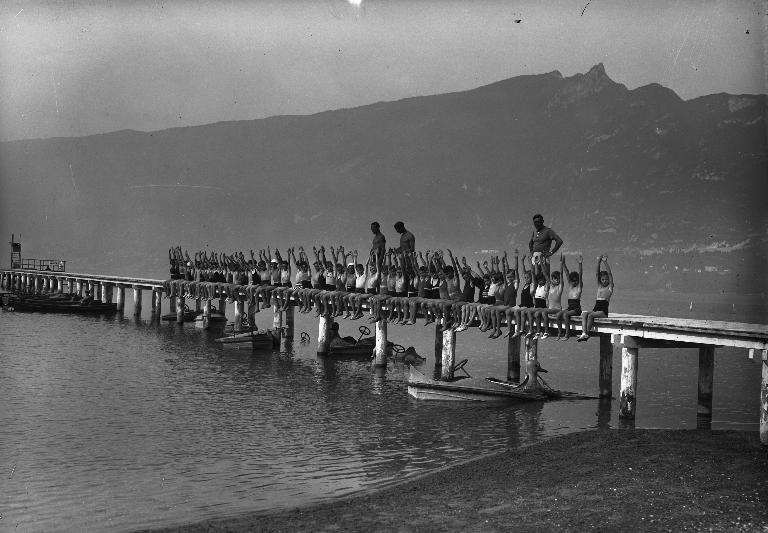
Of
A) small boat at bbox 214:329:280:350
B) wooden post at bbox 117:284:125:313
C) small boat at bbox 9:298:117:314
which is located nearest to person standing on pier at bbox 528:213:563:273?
small boat at bbox 214:329:280:350

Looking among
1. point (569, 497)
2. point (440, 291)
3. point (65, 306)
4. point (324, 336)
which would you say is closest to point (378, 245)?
point (440, 291)

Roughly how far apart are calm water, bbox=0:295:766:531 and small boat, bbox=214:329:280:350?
0.87 m

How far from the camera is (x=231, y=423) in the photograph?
80.5 feet

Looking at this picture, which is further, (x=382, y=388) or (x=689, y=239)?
(x=689, y=239)

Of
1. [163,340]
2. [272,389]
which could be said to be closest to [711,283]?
[163,340]

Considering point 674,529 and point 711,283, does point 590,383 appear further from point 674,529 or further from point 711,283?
point 711,283

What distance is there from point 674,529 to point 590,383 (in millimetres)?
22191

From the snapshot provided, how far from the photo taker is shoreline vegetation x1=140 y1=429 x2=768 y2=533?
46.4ft

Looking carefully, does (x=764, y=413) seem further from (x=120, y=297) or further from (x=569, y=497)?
(x=120, y=297)

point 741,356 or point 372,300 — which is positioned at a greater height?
point 372,300

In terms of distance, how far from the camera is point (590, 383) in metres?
35.4

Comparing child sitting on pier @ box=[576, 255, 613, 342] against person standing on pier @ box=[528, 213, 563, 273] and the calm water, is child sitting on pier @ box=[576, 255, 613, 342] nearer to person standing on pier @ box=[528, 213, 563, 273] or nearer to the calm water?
person standing on pier @ box=[528, 213, 563, 273]

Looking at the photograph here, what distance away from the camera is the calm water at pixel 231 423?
17281 mm

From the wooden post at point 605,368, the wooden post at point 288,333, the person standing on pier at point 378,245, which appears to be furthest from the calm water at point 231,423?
the person standing on pier at point 378,245
